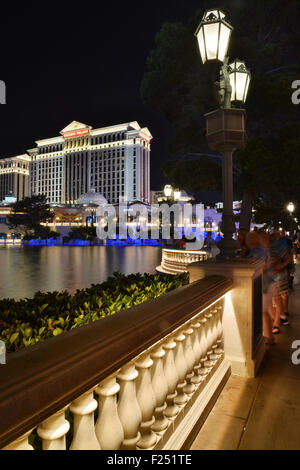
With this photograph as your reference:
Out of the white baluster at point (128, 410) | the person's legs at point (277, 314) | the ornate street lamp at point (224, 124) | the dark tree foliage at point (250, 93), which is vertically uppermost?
the dark tree foliage at point (250, 93)

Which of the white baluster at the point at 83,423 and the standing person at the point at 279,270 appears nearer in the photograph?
the white baluster at the point at 83,423

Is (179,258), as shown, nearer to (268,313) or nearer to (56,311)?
(268,313)

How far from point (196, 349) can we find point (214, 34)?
4.50 meters

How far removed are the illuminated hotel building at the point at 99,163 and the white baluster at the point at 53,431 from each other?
109 m

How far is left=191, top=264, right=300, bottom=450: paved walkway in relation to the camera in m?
2.40

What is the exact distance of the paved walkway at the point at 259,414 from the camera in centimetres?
240

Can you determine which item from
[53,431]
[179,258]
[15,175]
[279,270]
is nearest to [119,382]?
[53,431]

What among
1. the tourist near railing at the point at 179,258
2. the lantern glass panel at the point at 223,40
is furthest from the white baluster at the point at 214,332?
the tourist near railing at the point at 179,258

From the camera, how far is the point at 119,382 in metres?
1.70

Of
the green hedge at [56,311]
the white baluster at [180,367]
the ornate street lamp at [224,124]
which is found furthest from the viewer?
the ornate street lamp at [224,124]

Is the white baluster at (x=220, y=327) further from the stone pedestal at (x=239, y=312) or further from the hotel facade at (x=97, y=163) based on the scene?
the hotel facade at (x=97, y=163)

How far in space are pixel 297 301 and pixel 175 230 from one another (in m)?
53.1
